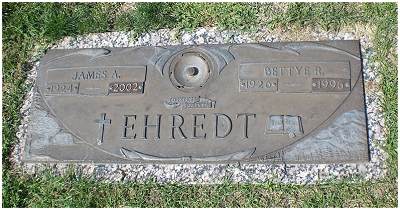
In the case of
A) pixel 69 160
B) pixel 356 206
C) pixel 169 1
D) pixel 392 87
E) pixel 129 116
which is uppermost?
pixel 169 1

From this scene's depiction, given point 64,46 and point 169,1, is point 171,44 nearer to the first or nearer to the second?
point 169,1

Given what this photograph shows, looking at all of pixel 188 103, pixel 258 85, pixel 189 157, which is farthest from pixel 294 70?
pixel 189 157

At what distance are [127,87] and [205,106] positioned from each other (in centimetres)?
57

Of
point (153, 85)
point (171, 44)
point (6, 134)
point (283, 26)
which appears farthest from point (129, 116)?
point (283, 26)

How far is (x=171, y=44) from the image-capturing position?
12.8 feet

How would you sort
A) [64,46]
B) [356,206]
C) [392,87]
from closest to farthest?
[356,206], [392,87], [64,46]

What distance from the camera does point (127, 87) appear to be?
3.70 meters

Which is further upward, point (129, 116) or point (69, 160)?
point (129, 116)

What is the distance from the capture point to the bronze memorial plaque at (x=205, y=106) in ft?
11.2

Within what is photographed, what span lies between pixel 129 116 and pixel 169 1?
1.04 m

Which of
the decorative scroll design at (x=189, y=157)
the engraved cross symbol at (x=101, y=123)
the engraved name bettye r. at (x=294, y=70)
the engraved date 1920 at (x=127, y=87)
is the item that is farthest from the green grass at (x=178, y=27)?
the engraved date 1920 at (x=127, y=87)

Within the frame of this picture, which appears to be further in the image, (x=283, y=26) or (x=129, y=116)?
(x=283, y=26)

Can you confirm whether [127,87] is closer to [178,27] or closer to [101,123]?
[101,123]

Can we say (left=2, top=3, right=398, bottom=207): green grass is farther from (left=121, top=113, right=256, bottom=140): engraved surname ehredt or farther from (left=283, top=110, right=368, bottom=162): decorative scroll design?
(left=121, top=113, right=256, bottom=140): engraved surname ehredt
